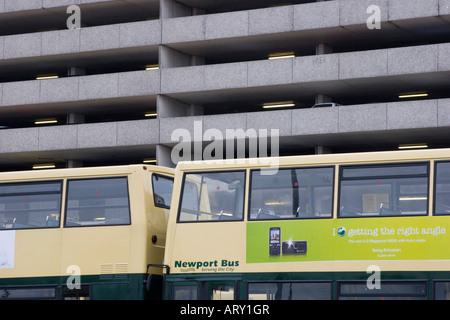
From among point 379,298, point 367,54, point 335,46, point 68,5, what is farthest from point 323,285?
point 68,5

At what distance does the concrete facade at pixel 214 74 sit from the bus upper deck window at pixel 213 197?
25509 millimetres

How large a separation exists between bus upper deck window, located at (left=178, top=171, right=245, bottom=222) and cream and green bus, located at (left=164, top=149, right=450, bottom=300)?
19mm

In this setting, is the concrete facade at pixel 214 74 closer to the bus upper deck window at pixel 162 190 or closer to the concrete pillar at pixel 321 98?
the concrete pillar at pixel 321 98

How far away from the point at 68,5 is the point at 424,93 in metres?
20.3

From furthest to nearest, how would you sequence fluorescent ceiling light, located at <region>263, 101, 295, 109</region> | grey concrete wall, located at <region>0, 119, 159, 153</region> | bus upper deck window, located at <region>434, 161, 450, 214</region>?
fluorescent ceiling light, located at <region>263, 101, 295, 109</region>, grey concrete wall, located at <region>0, 119, 159, 153</region>, bus upper deck window, located at <region>434, 161, 450, 214</region>

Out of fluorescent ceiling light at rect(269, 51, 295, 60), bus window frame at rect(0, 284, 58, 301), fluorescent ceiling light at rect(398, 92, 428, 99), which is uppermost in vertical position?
fluorescent ceiling light at rect(269, 51, 295, 60)

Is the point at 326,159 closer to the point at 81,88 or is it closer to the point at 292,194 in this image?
the point at 292,194

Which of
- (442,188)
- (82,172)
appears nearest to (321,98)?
(82,172)

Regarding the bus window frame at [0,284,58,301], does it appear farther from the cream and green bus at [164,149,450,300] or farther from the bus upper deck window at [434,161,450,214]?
the bus upper deck window at [434,161,450,214]

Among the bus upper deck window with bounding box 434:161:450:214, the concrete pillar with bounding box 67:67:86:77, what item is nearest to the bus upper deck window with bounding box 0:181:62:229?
the bus upper deck window with bounding box 434:161:450:214

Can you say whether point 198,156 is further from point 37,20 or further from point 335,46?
point 37,20

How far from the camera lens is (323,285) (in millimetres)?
15930

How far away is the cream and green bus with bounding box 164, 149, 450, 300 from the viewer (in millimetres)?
15422

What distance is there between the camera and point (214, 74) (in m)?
45.8
